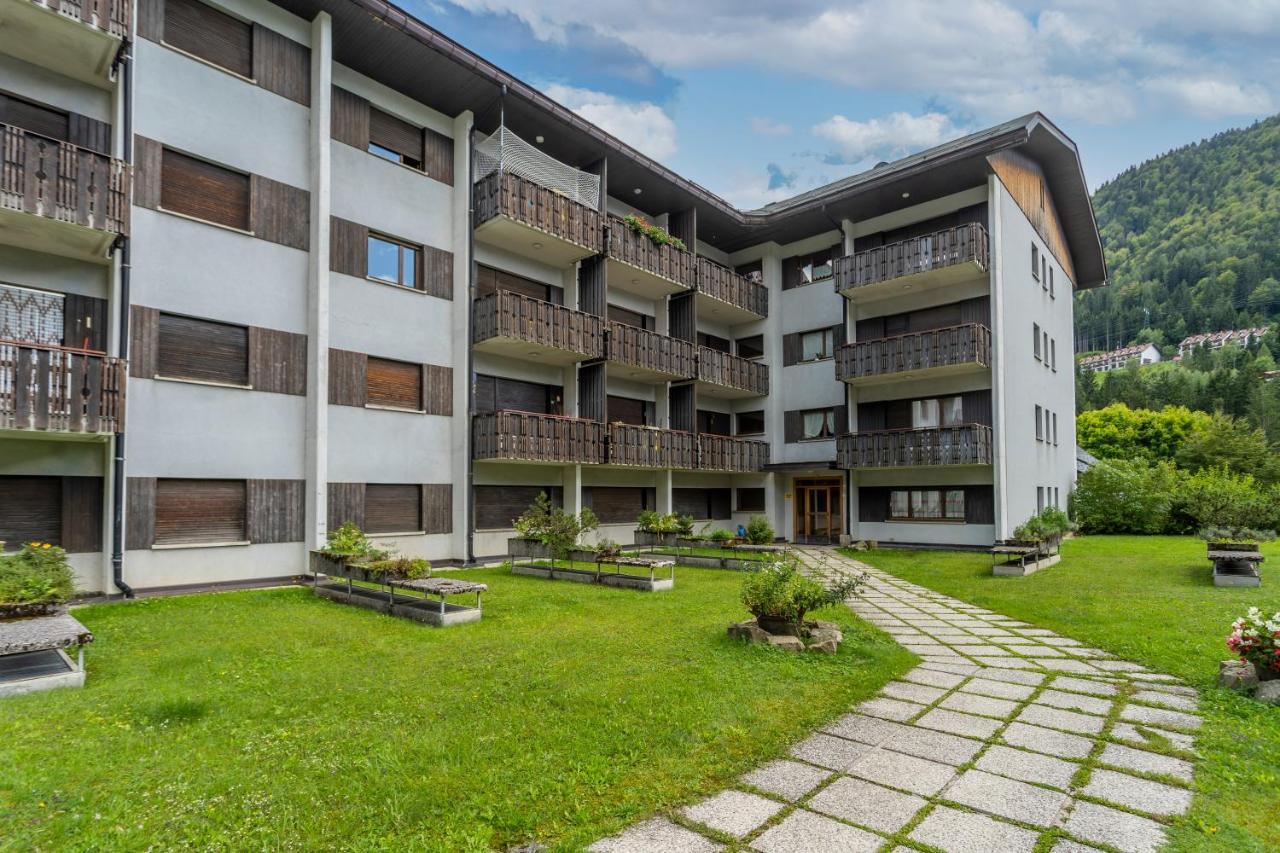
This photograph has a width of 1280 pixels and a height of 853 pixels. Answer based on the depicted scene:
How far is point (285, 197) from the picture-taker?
14.0 m

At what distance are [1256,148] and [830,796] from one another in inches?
6468

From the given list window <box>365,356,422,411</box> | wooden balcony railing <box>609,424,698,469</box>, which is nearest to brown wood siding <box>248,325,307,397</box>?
window <box>365,356,422,411</box>

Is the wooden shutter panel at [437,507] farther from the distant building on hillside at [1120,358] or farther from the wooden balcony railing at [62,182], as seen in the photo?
the distant building on hillside at [1120,358]

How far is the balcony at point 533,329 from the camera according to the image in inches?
655

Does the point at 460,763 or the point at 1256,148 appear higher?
the point at 1256,148

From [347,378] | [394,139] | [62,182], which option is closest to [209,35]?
[394,139]

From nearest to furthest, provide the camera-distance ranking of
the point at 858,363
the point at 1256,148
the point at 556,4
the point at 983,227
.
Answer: the point at 556,4, the point at 983,227, the point at 858,363, the point at 1256,148

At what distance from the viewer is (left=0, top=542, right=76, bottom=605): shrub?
7.46 m

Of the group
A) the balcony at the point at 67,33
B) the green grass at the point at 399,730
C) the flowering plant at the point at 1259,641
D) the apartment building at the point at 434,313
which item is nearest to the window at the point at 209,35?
the apartment building at the point at 434,313

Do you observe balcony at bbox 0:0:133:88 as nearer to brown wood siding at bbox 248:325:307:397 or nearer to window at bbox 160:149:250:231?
window at bbox 160:149:250:231

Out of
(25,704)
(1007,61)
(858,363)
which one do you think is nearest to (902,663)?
(25,704)

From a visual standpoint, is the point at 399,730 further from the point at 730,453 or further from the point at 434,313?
the point at 730,453

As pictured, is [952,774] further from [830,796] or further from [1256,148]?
[1256,148]

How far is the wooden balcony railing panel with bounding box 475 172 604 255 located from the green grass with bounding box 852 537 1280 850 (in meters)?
12.5
